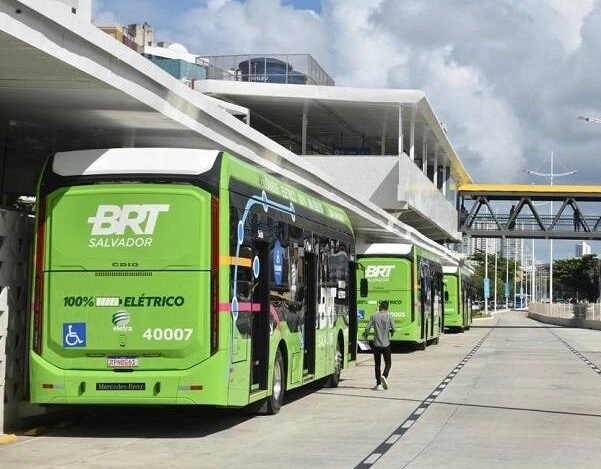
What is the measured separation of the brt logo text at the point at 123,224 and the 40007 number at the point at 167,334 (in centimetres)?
104

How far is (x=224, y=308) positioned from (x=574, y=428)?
5308 mm

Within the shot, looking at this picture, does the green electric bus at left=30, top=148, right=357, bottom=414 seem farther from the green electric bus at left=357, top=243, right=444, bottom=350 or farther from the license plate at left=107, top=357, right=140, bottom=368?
the green electric bus at left=357, top=243, right=444, bottom=350

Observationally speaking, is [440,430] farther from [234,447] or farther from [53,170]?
[53,170]

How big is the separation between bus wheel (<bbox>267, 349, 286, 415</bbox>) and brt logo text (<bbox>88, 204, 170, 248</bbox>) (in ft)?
10.9

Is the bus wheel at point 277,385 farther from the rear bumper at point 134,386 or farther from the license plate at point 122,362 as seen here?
the license plate at point 122,362

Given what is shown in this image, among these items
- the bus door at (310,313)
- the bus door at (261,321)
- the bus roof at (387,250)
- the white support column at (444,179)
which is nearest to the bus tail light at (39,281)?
the bus door at (261,321)

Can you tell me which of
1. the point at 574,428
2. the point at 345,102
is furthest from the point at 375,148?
the point at 574,428

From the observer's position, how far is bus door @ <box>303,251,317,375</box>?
1710cm

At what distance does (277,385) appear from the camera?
1513 cm

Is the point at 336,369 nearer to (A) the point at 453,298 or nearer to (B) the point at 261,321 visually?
(B) the point at 261,321

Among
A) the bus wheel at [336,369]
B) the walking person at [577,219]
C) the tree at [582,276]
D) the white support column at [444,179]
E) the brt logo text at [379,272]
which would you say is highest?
the white support column at [444,179]

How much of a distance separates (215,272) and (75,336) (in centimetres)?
187

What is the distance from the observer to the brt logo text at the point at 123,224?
12.4 meters

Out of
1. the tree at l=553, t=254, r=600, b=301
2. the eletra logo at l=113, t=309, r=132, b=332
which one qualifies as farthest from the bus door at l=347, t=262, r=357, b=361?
the tree at l=553, t=254, r=600, b=301
